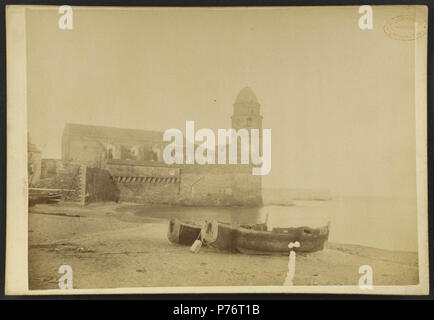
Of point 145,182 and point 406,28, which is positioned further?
point 145,182

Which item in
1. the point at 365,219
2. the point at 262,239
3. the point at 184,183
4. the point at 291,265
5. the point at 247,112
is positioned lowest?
the point at 291,265

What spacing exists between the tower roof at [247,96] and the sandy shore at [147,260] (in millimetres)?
1605

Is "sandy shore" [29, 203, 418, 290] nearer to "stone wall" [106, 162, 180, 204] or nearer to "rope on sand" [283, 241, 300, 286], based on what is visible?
"rope on sand" [283, 241, 300, 286]

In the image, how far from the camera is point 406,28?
396 cm

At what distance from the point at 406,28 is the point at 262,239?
274 centimetres

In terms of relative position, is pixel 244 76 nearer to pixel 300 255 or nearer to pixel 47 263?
pixel 300 255

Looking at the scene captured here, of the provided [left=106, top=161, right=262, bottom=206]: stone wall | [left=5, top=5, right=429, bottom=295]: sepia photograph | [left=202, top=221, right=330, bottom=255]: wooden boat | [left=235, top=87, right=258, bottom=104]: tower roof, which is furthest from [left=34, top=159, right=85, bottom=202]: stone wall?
[left=235, top=87, right=258, bottom=104]: tower roof

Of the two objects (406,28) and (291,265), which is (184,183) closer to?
(291,265)

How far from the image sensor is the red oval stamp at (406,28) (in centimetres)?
395

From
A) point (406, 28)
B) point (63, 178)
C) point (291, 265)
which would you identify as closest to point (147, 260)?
point (63, 178)

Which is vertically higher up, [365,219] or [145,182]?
[145,182]

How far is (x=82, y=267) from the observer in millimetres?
3900
